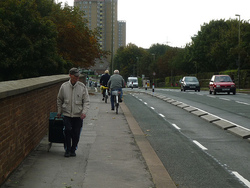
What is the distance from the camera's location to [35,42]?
33000mm

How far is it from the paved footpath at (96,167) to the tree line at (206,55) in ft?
135

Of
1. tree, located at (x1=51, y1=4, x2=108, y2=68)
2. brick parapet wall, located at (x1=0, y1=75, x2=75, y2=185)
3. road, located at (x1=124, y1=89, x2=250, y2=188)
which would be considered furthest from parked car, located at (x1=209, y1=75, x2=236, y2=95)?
brick parapet wall, located at (x1=0, y1=75, x2=75, y2=185)

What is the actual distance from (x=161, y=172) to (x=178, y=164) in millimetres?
998

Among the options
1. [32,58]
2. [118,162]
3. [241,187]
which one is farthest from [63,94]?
[32,58]

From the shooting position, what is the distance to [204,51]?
260 ft

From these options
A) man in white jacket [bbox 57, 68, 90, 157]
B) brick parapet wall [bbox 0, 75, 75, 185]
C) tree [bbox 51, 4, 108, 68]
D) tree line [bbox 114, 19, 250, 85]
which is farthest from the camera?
tree line [bbox 114, 19, 250, 85]

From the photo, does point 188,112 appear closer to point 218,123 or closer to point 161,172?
Result: point 218,123

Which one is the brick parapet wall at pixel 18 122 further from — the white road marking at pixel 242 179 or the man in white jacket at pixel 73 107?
the white road marking at pixel 242 179

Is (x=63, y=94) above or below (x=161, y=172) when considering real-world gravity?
above

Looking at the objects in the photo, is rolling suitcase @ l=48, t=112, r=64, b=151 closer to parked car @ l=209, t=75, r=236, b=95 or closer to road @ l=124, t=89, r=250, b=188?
road @ l=124, t=89, r=250, b=188

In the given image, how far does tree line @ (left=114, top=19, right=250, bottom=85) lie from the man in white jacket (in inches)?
1667

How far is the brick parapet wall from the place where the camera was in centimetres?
586

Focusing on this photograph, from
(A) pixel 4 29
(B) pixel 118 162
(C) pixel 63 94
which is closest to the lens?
(B) pixel 118 162

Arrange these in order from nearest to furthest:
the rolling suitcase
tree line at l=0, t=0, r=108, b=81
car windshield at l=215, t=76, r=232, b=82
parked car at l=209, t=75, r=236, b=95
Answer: the rolling suitcase < tree line at l=0, t=0, r=108, b=81 < parked car at l=209, t=75, r=236, b=95 < car windshield at l=215, t=76, r=232, b=82
